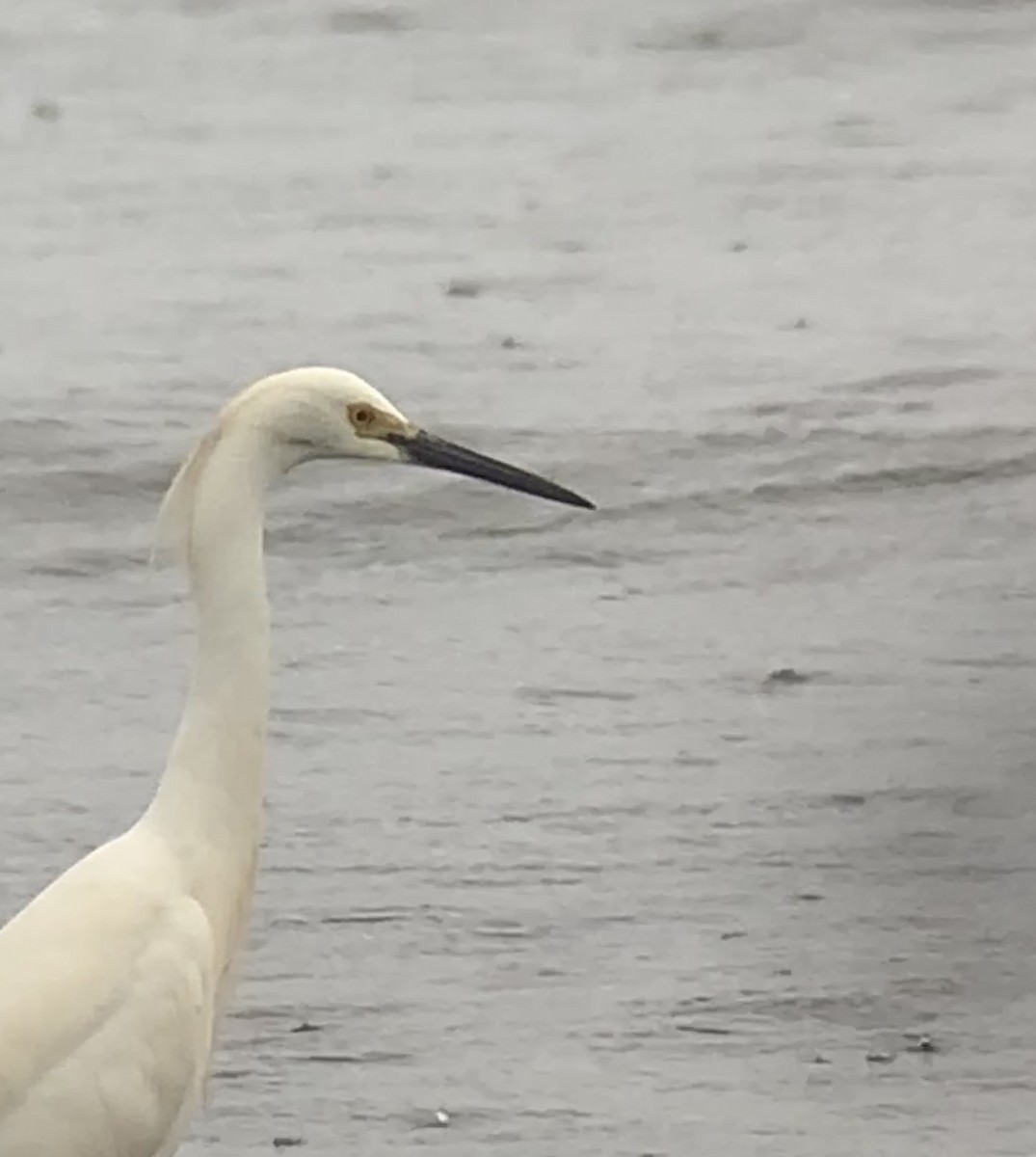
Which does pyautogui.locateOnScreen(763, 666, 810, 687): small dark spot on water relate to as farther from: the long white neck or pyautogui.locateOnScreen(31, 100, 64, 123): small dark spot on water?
pyautogui.locateOnScreen(31, 100, 64, 123): small dark spot on water

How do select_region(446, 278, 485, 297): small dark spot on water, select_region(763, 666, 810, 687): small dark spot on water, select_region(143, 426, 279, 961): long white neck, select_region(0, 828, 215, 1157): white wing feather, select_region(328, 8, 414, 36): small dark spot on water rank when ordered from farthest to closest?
select_region(328, 8, 414, 36): small dark spot on water → select_region(446, 278, 485, 297): small dark spot on water → select_region(763, 666, 810, 687): small dark spot on water → select_region(143, 426, 279, 961): long white neck → select_region(0, 828, 215, 1157): white wing feather

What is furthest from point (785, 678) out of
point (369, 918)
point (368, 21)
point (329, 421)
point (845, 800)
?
point (368, 21)

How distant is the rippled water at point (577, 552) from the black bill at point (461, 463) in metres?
0.50

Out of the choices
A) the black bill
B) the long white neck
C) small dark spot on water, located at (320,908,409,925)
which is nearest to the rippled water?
small dark spot on water, located at (320,908,409,925)

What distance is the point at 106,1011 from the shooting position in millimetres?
1733

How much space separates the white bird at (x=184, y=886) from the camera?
1705 millimetres

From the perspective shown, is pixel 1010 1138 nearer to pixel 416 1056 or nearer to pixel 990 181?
pixel 416 1056

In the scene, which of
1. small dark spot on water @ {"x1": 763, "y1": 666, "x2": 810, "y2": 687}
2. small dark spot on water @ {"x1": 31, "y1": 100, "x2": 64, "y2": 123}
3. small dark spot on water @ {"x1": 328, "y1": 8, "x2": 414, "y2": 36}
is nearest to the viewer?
small dark spot on water @ {"x1": 763, "y1": 666, "x2": 810, "y2": 687}

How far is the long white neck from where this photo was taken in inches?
71.6

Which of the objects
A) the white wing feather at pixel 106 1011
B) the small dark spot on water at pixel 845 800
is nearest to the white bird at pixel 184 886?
the white wing feather at pixel 106 1011

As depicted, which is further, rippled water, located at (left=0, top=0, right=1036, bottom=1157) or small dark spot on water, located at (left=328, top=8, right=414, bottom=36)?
small dark spot on water, located at (left=328, top=8, right=414, bottom=36)

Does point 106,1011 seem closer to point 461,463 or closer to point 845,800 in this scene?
point 461,463

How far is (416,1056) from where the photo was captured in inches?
88.7

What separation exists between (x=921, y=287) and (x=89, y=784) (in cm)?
179
